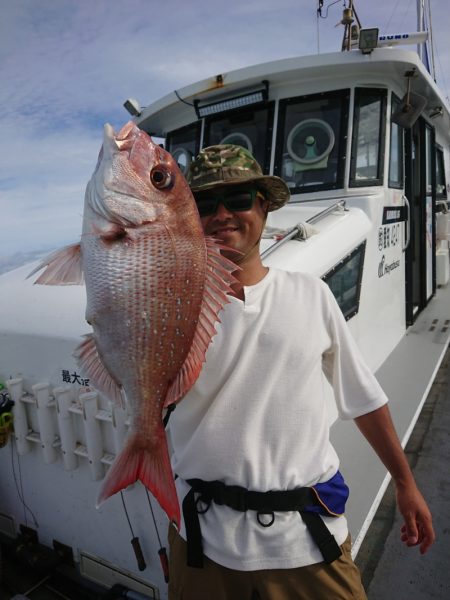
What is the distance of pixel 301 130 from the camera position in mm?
4391

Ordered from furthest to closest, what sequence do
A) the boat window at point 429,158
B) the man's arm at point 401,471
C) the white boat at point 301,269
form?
the boat window at point 429,158 → the white boat at point 301,269 → the man's arm at point 401,471

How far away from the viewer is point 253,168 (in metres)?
1.57

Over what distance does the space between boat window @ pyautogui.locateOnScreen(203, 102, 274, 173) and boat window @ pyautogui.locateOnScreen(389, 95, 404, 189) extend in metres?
1.23

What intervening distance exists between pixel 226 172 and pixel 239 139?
3516mm

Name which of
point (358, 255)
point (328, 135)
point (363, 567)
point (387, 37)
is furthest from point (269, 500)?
point (387, 37)

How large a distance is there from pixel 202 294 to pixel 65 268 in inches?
15.3

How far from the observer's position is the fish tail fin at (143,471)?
1.21 m

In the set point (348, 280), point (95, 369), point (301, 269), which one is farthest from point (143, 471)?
point (348, 280)

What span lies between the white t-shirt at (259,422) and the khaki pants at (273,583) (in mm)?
38

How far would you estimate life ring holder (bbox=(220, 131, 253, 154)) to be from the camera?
470 centimetres

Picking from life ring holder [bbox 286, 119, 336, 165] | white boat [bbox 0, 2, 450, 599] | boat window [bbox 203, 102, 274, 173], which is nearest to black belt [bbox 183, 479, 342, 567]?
white boat [bbox 0, 2, 450, 599]

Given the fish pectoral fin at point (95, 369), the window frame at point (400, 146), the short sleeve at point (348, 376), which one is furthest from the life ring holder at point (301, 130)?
the fish pectoral fin at point (95, 369)

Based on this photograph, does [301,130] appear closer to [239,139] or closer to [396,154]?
[239,139]

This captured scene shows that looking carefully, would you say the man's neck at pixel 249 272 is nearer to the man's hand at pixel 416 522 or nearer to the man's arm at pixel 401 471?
the man's arm at pixel 401 471
